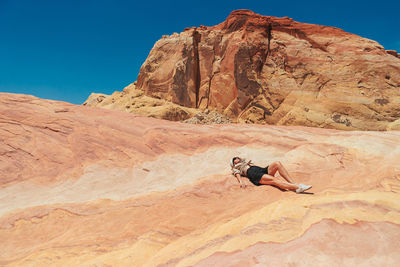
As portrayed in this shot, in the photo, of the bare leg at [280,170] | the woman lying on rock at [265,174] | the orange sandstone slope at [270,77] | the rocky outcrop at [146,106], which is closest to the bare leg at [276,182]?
the woman lying on rock at [265,174]

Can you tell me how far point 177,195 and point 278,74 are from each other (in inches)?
557

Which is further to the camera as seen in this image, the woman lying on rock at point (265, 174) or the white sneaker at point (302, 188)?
the woman lying on rock at point (265, 174)

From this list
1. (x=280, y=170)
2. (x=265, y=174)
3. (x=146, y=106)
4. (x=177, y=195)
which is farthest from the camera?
(x=146, y=106)

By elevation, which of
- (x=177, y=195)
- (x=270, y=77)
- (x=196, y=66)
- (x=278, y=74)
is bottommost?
(x=177, y=195)

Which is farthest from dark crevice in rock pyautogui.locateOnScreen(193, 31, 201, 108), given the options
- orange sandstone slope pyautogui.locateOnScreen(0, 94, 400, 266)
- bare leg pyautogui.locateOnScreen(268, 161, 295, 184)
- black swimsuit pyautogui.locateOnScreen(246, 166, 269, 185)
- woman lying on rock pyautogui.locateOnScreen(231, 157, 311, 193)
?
bare leg pyautogui.locateOnScreen(268, 161, 295, 184)

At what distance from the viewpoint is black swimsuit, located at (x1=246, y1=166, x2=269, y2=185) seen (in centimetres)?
450

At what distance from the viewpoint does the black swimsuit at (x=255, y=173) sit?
177 inches

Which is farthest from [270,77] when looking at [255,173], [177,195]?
[177,195]

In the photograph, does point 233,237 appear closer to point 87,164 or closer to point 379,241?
point 379,241

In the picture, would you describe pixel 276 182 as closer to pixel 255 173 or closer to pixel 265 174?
pixel 265 174

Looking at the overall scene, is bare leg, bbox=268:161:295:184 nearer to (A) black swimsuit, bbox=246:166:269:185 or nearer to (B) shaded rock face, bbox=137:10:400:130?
(A) black swimsuit, bbox=246:166:269:185

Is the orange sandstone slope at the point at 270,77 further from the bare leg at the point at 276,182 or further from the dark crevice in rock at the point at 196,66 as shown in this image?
the bare leg at the point at 276,182

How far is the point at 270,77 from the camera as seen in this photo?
645 inches

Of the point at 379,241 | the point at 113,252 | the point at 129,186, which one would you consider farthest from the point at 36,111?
the point at 379,241
